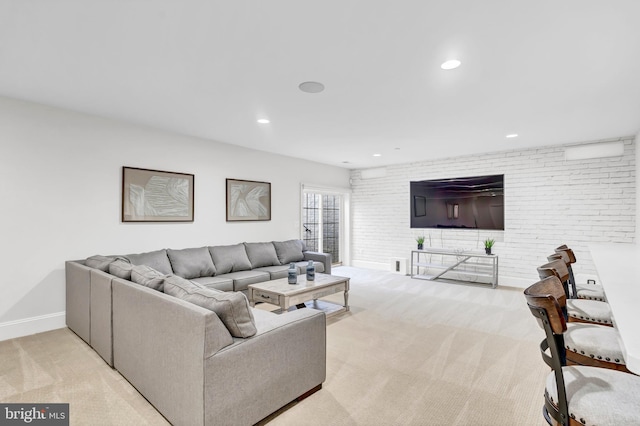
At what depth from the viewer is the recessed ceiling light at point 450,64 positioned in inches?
95.9

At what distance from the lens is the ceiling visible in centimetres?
188

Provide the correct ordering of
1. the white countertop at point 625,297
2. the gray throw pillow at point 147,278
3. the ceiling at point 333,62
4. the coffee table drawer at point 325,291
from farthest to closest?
the coffee table drawer at point 325,291 → the gray throw pillow at point 147,278 → the ceiling at point 333,62 → the white countertop at point 625,297

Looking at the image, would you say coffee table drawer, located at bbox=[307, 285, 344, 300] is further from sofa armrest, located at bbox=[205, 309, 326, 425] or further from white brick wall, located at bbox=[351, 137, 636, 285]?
white brick wall, located at bbox=[351, 137, 636, 285]

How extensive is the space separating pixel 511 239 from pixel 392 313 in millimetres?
3061

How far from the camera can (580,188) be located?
16.6 feet

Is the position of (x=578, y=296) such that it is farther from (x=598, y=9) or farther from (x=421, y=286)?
(x=421, y=286)

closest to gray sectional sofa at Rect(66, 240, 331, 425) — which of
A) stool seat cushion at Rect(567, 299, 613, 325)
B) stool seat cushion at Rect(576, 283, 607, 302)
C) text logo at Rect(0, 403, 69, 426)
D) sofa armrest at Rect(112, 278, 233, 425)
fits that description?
sofa armrest at Rect(112, 278, 233, 425)

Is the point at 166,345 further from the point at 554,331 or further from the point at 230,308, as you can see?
the point at 554,331

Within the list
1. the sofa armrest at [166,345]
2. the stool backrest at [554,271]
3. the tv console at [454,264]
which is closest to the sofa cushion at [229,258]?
the sofa armrest at [166,345]

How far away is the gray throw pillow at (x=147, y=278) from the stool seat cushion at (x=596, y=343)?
8.12 ft

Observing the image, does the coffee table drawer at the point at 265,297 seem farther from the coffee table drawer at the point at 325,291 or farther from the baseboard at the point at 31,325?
the baseboard at the point at 31,325

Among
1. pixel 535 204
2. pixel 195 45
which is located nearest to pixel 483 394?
pixel 195 45

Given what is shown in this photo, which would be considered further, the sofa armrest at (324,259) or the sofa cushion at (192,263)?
the sofa armrest at (324,259)

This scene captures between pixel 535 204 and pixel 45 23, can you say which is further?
pixel 535 204
